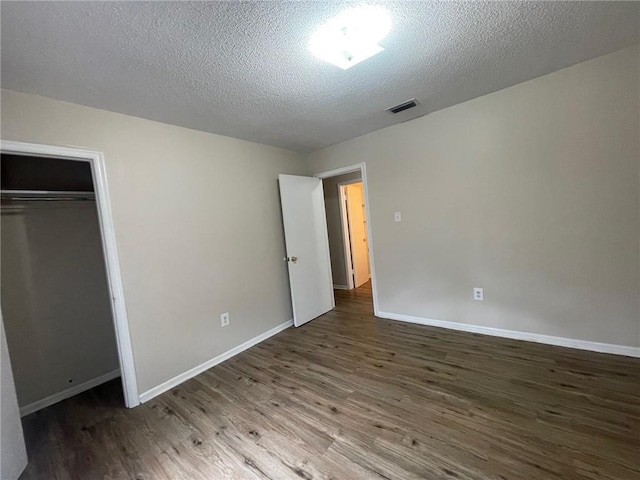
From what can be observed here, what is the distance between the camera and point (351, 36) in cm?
140

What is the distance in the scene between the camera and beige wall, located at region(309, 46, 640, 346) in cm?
196

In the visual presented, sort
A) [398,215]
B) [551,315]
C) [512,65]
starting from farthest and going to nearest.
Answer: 1. [398,215]
2. [551,315]
3. [512,65]

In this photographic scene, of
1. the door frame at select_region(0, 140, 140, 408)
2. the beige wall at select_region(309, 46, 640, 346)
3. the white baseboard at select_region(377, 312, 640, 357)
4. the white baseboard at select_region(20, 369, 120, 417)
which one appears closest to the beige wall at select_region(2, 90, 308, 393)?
the door frame at select_region(0, 140, 140, 408)

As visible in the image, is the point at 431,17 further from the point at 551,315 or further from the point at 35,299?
the point at 35,299

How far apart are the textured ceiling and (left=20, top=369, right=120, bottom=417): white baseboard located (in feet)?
7.71

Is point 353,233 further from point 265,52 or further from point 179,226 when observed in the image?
point 265,52

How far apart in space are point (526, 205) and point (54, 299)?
4259 mm

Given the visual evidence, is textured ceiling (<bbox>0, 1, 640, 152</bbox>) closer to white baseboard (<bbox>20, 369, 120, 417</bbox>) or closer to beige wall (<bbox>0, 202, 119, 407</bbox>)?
beige wall (<bbox>0, 202, 119, 407</bbox>)

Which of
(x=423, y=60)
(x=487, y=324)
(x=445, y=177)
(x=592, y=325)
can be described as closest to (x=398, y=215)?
(x=445, y=177)

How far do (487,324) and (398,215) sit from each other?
57.4 inches

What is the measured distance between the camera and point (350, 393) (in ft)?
6.38

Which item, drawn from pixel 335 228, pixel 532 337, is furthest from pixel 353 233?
pixel 532 337

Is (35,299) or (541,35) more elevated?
(541,35)

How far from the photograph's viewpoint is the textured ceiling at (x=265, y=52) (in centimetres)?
120
